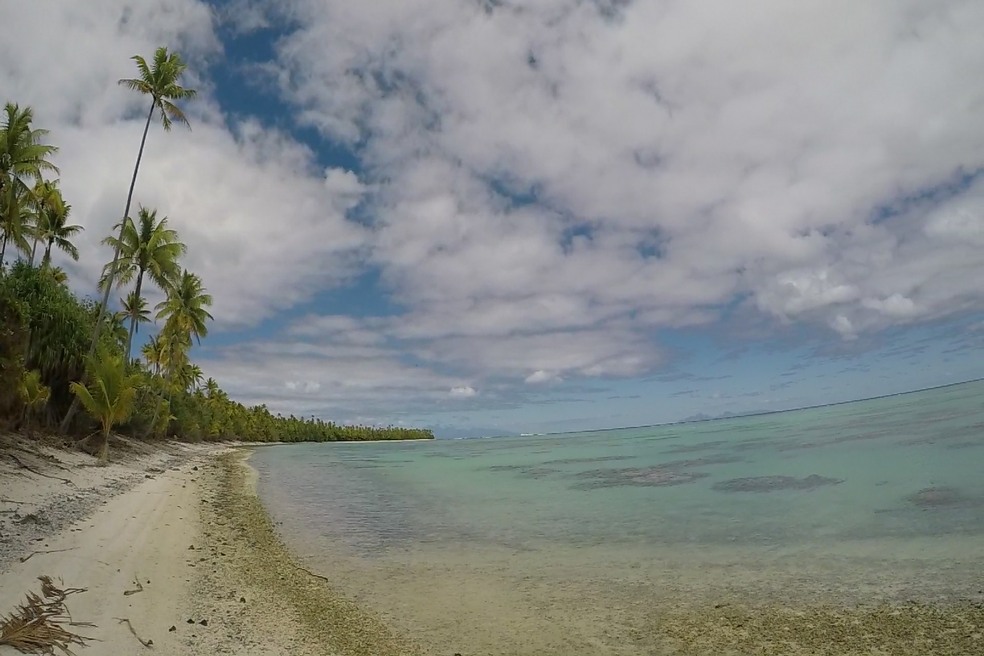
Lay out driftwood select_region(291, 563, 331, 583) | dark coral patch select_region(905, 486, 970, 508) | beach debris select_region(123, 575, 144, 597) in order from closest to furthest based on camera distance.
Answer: beach debris select_region(123, 575, 144, 597), driftwood select_region(291, 563, 331, 583), dark coral patch select_region(905, 486, 970, 508)

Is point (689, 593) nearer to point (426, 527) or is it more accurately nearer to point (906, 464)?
point (426, 527)

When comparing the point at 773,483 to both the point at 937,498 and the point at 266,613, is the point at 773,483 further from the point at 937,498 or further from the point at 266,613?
the point at 266,613

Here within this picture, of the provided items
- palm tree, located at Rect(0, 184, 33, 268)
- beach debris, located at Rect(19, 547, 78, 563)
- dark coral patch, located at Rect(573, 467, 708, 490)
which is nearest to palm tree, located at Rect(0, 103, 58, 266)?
palm tree, located at Rect(0, 184, 33, 268)

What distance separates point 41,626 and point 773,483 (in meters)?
20.4

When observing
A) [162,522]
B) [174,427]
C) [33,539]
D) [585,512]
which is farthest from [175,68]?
[174,427]

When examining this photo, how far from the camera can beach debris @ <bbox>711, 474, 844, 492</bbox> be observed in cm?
1848

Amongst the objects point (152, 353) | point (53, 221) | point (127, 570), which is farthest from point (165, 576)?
point (152, 353)

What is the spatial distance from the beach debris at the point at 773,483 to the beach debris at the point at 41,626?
60.1ft

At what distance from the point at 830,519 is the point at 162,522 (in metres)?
14.4

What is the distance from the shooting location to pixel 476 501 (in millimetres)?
20078

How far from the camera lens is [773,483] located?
19.9 metres

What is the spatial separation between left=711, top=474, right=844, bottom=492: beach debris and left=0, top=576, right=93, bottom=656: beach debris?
1831 cm

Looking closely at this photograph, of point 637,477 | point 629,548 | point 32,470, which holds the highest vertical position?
point 32,470

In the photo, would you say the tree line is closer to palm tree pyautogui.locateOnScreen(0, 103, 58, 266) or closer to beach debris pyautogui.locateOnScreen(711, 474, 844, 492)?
palm tree pyautogui.locateOnScreen(0, 103, 58, 266)
